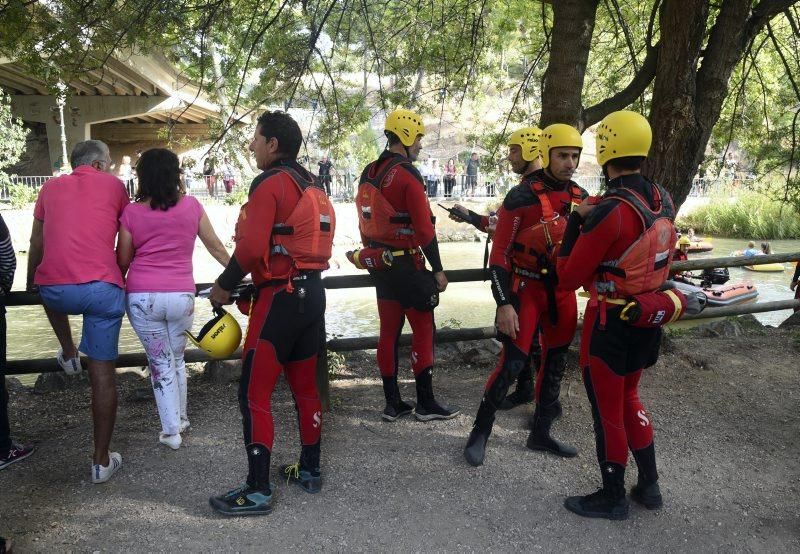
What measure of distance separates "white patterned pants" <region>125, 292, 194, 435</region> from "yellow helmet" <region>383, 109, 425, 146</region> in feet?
5.46

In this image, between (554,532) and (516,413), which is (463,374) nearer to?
(516,413)

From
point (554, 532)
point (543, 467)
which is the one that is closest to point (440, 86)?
point (543, 467)

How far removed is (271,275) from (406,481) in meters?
1.43

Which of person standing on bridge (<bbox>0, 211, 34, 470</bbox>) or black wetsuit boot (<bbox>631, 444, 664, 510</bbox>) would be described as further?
person standing on bridge (<bbox>0, 211, 34, 470</bbox>)

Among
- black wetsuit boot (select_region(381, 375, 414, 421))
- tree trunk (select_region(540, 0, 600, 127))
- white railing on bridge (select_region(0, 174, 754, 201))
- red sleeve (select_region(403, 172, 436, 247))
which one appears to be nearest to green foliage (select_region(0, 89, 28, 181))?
white railing on bridge (select_region(0, 174, 754, 201))

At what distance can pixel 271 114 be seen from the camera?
3309mm

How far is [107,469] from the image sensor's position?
3.63 m

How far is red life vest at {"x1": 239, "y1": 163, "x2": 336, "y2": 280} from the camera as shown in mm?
3242

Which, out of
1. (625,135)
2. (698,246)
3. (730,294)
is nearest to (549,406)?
(625,135)

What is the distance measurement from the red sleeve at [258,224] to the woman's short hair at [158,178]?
0.75m

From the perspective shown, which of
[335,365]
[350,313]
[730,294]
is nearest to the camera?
[335,365]

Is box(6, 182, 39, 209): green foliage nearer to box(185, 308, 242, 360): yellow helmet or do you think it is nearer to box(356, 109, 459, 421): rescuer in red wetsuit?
box(356, 109, 459, 421): rescuer in red wetsuit

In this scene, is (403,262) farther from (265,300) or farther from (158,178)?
(158,178)

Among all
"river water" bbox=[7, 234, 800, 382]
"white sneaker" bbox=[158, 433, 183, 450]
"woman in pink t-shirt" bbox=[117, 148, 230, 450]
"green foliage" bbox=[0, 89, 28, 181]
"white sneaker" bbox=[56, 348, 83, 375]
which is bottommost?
"river water" bbox=[7, 234, 800, 382]
